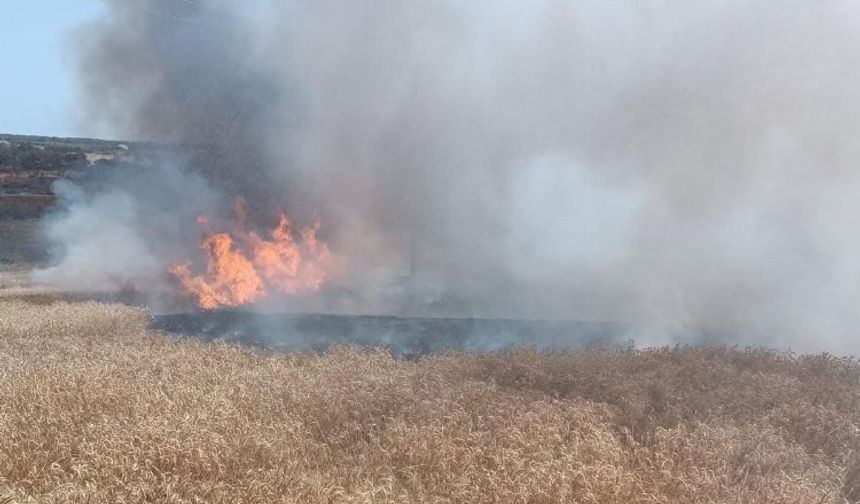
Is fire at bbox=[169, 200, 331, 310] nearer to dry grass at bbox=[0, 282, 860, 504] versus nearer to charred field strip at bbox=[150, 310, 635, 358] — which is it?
charred field strip at bbox=[150, 310, 635, 358]

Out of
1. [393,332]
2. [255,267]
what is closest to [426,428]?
[393,332]

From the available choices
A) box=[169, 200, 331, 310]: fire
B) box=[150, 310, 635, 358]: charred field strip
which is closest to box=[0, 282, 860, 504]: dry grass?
box=[150, 310, 635, 358]: charred field strip

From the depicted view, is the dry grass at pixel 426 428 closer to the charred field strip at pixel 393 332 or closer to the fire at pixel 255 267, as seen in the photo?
the charred field strip at pixel 393 332

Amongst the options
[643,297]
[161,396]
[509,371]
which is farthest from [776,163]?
[161,396]

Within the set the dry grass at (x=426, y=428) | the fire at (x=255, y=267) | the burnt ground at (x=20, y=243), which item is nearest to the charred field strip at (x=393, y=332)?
the dry grass at (x=426, y=428)

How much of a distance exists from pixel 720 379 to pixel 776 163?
6372 millimetres

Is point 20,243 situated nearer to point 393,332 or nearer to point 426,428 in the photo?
point 393,332

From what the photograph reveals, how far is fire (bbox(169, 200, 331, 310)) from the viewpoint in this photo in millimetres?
16281

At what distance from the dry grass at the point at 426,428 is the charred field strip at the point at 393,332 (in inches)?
72.0

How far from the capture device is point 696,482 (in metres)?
5.15

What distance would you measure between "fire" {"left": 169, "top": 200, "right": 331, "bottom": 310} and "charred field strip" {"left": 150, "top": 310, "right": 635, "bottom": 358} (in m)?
2.57

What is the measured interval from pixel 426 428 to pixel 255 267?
455 inches

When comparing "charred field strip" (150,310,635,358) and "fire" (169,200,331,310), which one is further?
"fire" (169,200,331,310)

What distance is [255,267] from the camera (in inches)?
656
